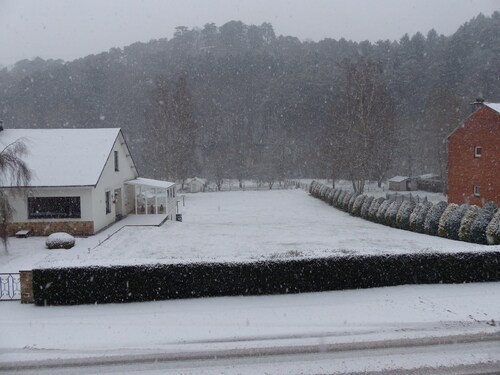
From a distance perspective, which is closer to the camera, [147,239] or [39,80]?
[147,239]

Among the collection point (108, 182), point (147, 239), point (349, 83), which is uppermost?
point (349, 83)

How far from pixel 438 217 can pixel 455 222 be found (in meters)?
1.65

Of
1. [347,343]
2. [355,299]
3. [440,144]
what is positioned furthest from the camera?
[440,144]

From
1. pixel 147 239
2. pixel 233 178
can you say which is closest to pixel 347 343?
pixel 147 239

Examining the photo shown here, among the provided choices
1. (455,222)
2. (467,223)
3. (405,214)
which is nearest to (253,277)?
(467,223)

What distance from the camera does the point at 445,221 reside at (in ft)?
72.5

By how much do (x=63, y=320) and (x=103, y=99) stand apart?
82.1m

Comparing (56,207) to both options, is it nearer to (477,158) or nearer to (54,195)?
(54,195)

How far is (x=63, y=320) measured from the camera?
36.4 ft

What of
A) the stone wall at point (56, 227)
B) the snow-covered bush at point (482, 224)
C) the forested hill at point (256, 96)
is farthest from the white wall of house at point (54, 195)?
the forested hill at point (256, 96)

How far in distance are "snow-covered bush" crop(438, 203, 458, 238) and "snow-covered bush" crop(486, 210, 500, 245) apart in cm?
311

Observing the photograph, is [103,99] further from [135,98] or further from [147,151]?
[147,151]

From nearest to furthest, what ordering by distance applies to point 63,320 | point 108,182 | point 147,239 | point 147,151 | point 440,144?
point 63,320, point 147,239, point 108,182, point 440,144, point 147,151

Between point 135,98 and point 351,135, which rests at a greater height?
point 135,98
